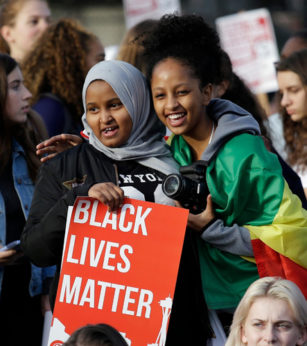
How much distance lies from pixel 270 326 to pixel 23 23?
377 centimetres

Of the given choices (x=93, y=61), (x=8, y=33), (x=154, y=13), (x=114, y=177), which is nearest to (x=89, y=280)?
(x=114, y=177)

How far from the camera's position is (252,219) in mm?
3887

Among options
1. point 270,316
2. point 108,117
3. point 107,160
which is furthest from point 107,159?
point 270,316

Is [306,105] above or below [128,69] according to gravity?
above

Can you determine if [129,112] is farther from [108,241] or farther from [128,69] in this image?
[108,241]

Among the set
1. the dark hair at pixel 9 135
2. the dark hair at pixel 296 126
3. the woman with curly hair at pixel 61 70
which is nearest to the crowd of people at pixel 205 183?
the dark hair at pixel 9 135

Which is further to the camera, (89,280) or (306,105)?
(306,105)

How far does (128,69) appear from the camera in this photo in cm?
408

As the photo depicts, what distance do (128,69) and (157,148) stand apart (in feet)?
1.25

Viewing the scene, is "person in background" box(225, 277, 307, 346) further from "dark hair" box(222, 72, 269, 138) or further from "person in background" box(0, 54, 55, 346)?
"dark hair" box(222, 72, 269, 138)

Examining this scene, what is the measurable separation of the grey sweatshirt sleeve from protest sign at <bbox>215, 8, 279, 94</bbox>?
5265mm

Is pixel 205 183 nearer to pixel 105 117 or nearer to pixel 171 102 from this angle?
pixel 171 102

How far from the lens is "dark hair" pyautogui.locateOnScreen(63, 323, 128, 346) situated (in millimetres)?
3094

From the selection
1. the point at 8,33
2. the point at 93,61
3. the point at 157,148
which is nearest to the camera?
the point at 157,148
